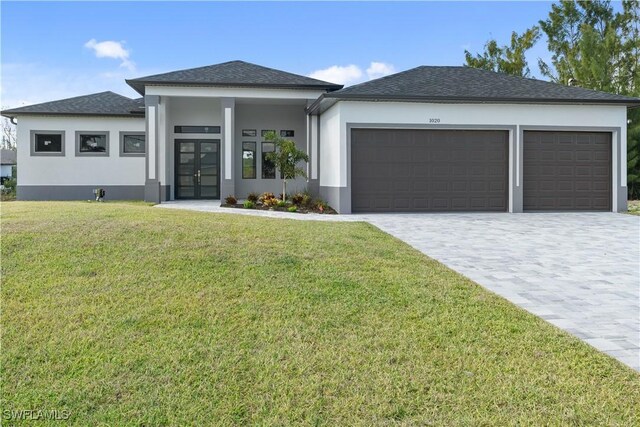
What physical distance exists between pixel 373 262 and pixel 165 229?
3.27m

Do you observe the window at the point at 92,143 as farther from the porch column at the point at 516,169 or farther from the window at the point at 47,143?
the porch column at the point at 516,169

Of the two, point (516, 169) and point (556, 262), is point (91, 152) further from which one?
point (556, 262)

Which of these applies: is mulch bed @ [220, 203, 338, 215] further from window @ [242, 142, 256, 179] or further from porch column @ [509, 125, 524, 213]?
porch column @ [509, 125, 524, 213]

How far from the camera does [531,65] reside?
29156mm

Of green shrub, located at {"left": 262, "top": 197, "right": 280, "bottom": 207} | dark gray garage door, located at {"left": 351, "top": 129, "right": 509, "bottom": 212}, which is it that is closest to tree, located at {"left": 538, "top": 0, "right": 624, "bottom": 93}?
dark gray garage door, located at {"left": 351, "top": 129, "right": 509, "bottom": 212}

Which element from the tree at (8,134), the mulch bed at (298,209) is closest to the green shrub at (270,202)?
the mulch bed at (298,209)

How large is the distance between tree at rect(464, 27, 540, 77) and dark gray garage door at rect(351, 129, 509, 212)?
1762 cm

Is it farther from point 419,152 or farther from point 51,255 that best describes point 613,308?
point 419,152

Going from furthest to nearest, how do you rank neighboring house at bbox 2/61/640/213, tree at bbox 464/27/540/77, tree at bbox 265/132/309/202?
tree at bbox 464/27/540/77 < tree at bbox 265/132/309/202 < neighboring house at bbox 2/61/640/213

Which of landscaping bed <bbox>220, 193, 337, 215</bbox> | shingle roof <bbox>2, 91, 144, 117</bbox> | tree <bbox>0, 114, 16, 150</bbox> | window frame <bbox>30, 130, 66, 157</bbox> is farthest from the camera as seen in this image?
tree <bbox>0, 114, 16, 150</bbox>

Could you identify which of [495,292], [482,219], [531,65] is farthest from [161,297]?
[531,65]

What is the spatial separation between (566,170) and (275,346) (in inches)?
540

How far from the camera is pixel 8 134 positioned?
149ft

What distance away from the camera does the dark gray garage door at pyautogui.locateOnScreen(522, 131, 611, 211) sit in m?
14.7
